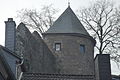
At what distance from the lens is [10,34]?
765 inches

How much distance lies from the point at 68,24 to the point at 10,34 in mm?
15489

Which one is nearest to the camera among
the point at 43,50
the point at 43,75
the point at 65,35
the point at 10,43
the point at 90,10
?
the point at 43,75

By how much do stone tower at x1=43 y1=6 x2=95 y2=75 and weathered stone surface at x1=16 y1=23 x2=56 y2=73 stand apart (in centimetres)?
85

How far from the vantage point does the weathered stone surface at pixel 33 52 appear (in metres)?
25.2

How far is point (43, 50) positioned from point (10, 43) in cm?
1208

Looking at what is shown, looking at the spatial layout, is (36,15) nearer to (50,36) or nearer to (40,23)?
(40,23)

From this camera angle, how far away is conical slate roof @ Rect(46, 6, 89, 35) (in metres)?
33.2

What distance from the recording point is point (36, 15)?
37.9m

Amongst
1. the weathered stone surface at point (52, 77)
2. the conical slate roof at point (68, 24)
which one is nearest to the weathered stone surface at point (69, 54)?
the conical slate roof at point (68, 24)

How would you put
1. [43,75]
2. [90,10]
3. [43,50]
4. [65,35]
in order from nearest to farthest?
[43,75], [43,50], [65,35], [90,10]

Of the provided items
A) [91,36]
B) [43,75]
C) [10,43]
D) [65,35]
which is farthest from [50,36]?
[43,75]

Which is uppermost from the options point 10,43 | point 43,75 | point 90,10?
point 90,10

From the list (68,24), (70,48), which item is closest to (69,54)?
(70,48)

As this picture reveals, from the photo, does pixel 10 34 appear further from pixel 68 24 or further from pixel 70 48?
pixel 68 24
